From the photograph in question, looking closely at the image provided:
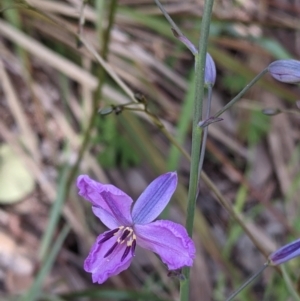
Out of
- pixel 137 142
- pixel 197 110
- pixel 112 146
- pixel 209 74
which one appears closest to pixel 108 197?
pixel 197 110

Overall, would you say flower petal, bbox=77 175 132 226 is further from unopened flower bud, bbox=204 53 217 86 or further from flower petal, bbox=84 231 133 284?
unopened flower bud, bbox=204 53 217 86

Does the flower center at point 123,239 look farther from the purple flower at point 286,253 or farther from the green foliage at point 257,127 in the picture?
the green foliage at point 257,127

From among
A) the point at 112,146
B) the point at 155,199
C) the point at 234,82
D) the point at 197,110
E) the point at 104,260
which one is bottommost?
the point at 112,146

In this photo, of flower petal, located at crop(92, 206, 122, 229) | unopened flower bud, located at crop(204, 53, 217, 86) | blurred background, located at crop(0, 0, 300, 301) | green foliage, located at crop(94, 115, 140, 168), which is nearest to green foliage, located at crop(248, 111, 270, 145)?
blurred background, located at crop(0, 0, 300, 301)

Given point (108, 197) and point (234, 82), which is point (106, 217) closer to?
point (108, 197)

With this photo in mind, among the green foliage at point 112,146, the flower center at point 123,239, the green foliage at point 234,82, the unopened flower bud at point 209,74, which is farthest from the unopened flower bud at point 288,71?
the green foliage at point 234,82

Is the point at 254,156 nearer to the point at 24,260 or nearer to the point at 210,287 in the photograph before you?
the point at 210,287
